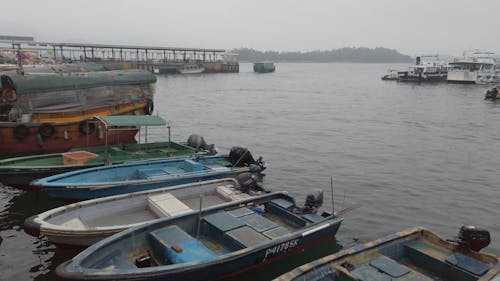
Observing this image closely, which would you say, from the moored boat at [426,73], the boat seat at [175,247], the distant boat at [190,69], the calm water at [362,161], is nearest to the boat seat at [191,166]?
the calm water at [362,161]

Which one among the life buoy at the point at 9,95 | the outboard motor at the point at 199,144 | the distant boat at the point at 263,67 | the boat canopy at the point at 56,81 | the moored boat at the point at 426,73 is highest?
the distant boat at the point at 263,67

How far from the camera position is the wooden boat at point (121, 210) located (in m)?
9.58

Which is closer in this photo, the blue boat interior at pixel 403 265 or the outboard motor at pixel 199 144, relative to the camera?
the blue boat interior at pixel 403 265

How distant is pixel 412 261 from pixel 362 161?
1353cm

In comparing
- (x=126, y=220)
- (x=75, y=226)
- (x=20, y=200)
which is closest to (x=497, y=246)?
(x=126, y=220)

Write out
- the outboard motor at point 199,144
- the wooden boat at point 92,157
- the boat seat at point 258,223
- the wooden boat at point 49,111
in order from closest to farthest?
the boat seat at point 258,223
the wooden boat at point 92,157
the outboard motor at point 199,144
the wooden boat at point 49,111

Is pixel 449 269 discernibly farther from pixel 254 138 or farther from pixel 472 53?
pixel 472 53

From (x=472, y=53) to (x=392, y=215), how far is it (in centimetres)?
9701

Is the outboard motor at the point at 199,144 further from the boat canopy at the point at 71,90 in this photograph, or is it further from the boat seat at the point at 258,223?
the boat seat at the point at 258,223

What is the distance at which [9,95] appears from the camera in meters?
19.9

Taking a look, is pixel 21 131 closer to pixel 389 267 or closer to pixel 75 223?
pixel 75 223

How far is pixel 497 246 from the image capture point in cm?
1285

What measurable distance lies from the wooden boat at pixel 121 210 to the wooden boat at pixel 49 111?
971cm

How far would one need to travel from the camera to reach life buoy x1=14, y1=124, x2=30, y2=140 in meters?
19.3
